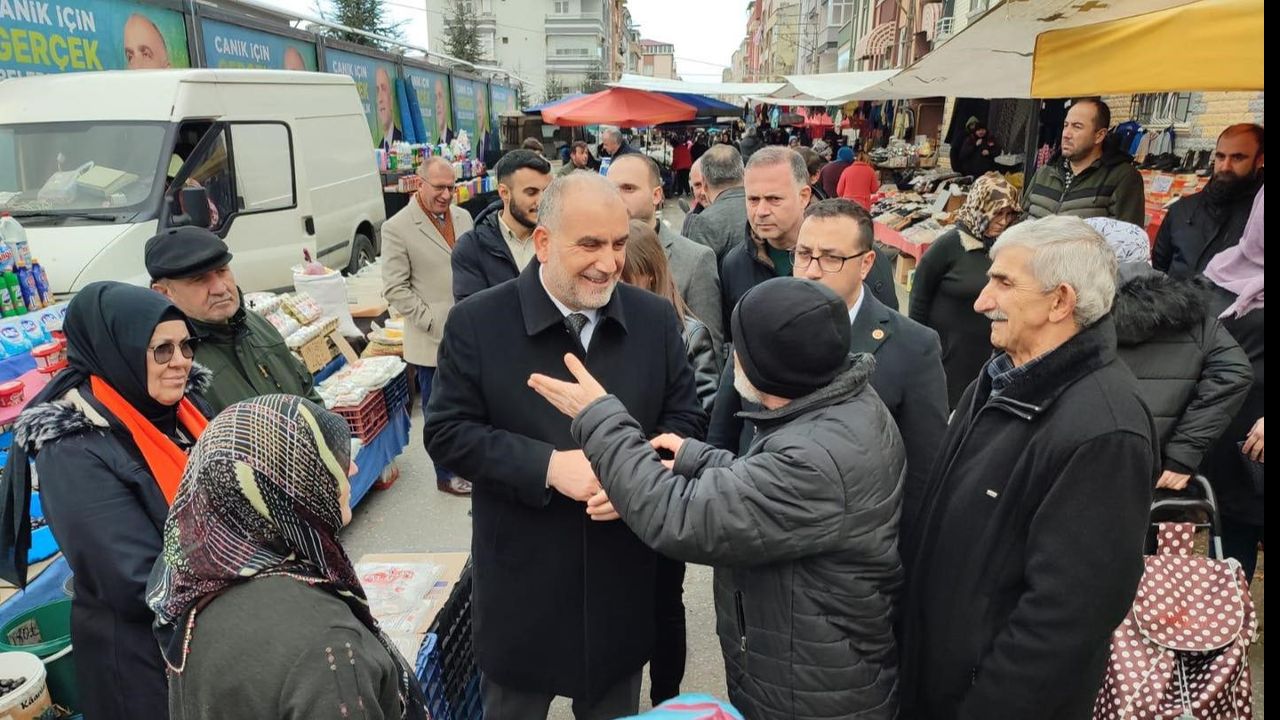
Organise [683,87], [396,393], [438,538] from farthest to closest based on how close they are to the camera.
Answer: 1. [683,87]
2. [396,393]
3. [438,538]

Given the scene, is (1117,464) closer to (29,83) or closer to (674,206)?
(29,83)

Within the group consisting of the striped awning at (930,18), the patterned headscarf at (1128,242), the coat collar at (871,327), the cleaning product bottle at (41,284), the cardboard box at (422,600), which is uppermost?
the striped awning at (930,18)

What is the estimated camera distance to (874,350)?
2.37 m

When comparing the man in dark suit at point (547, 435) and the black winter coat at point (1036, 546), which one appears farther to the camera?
the man in dark suit at point (547, 435)

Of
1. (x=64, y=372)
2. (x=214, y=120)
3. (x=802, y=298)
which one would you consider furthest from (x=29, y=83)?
(x=802, y=298)

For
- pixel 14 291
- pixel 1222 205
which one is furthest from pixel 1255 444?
pixel 14 291

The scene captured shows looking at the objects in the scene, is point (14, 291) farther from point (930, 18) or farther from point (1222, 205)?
point (930, 18)

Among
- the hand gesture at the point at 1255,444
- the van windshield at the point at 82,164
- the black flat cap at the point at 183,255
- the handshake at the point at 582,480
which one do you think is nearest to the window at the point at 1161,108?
the hand gesture at the point at 1255,444

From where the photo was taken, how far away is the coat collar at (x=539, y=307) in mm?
1951

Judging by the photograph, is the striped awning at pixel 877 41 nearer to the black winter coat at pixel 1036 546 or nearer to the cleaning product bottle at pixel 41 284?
the cleaning product bottle at pixel 41 284

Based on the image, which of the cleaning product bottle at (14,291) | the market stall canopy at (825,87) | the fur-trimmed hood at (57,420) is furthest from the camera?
the market stall canopy at (825,87)

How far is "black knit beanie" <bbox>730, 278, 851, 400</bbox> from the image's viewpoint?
1.51m

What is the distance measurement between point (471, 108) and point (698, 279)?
19.3m

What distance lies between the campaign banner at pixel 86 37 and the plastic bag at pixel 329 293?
3.17 metres
